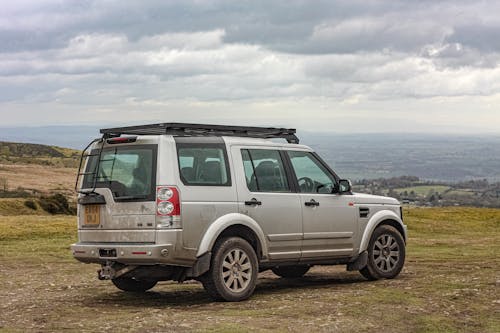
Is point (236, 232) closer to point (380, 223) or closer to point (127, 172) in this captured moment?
point (127, 172)

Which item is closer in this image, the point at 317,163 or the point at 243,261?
the point at 243,261

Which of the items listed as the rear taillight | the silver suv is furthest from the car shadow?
the rear taillight

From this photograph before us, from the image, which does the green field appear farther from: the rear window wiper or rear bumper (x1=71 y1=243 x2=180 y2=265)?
the rear window wiper

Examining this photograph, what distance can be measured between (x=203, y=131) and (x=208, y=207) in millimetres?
1242

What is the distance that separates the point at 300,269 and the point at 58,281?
4.30m

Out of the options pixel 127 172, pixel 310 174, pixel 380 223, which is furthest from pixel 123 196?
pixel 380 223

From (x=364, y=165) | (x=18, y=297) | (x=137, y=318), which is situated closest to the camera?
(x=137, y=318)

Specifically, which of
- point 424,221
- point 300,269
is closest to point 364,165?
point 424,221

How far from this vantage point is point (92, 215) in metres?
11.3

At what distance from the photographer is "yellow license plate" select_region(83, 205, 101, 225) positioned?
36.7 ft

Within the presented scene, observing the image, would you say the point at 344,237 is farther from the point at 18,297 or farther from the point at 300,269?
the point at 18,297

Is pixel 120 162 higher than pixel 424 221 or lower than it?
higher

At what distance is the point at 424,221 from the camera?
3681 centimetres

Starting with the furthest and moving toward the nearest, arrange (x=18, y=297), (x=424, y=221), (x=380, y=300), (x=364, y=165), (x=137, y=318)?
(x=364, y=165), (x=424, y=221), (x=18, y=297), (x=380, y=300), (x=137, y=318)
